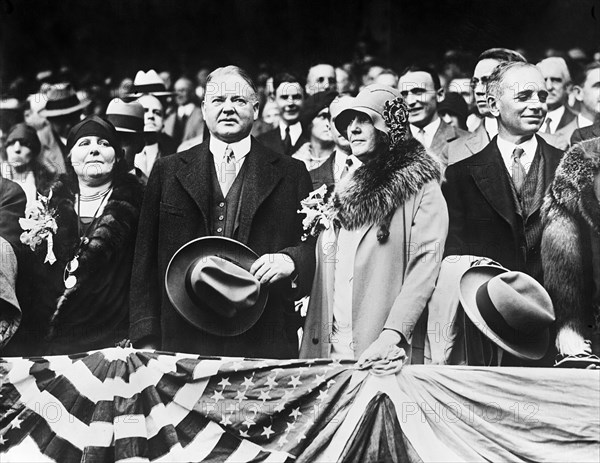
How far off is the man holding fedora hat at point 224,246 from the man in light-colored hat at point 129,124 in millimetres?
256

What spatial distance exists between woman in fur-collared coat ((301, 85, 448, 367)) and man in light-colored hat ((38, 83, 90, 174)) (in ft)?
7.79

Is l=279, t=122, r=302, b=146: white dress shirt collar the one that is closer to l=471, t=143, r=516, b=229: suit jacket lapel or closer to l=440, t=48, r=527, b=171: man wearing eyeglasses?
l=440, t=48, r=527, b=171: man wearing eyeglasses

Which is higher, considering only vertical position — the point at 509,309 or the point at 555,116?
the point at 555,116

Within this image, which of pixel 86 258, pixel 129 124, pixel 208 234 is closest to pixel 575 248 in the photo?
pixel 208 234

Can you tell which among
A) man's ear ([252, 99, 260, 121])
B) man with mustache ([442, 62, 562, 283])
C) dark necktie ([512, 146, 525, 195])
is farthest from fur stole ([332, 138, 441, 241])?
man's ear ([252, 99, 260, 121])

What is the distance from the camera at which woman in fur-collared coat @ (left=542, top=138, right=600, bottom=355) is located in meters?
8.79

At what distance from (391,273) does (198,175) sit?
1.88m

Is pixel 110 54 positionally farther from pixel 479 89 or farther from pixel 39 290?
pixel 479 89

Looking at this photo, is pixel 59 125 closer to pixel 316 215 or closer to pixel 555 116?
pixel 316 215

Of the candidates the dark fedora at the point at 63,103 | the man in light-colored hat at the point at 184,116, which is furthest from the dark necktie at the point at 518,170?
the dark fedora at the point at 63,103

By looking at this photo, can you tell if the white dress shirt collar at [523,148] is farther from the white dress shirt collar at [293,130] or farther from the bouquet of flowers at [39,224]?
A: the bouquet of flowers at [39,224]

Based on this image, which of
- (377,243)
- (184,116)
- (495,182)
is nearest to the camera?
(377,243)

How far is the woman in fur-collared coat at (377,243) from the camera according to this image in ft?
28.7

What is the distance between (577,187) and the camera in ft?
29.6
